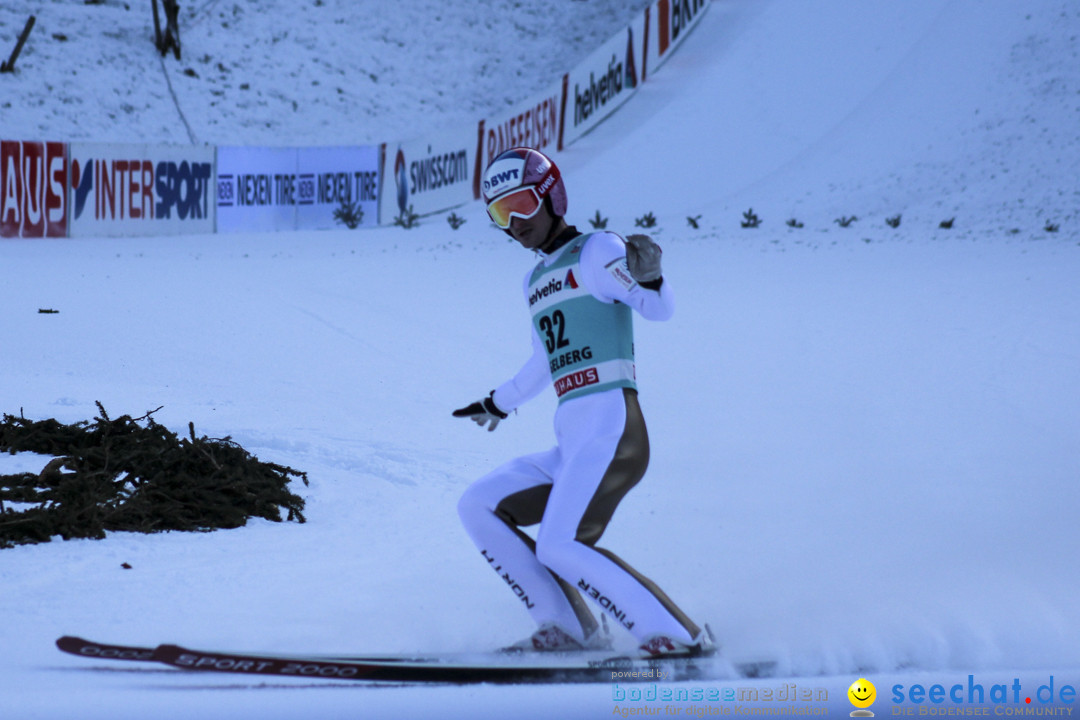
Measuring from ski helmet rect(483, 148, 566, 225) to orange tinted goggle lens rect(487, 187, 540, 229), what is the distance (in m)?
0.01

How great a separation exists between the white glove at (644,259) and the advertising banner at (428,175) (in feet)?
57.7

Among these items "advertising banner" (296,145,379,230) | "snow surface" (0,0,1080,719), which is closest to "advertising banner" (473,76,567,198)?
"snow surface" (0,0,1080,719)

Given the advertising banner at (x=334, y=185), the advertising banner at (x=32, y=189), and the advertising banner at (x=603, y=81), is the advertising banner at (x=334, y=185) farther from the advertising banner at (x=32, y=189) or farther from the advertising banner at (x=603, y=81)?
the advertising banner at (x=32, y=189)

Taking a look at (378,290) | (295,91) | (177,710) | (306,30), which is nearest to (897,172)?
(378,290)

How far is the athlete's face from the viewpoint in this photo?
411 centimetres

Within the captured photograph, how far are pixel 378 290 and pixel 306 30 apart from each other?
2241 cm

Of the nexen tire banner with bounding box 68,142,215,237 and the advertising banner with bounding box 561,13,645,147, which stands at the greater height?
the advertising banner with bounding box 561,13,645,147

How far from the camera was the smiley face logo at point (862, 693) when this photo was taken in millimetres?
3426

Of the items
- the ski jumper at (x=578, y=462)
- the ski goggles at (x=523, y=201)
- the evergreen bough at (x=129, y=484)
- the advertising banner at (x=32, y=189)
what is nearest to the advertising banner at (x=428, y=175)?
the advertising banner at (x=32, y=189)

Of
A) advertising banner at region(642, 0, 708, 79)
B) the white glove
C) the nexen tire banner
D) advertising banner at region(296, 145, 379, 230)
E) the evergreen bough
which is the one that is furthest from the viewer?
advertising banner at region(642, 0, 708, 79)

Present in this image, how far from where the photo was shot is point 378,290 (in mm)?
12242

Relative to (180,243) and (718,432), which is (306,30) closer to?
(180,243)

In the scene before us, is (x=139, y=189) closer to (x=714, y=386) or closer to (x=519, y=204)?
(x=714, y=386)

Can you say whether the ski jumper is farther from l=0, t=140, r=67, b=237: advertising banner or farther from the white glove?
l=0, t=140, r=67, b=237: advertising banner
